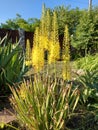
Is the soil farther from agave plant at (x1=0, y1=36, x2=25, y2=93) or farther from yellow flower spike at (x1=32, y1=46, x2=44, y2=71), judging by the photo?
yellow flower spike at (x1=32, y1=46, x2=44, y2=71)

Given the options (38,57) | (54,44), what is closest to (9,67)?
(38,57)

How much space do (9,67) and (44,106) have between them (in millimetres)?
1846

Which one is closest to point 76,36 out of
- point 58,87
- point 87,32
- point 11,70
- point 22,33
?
point 87,32

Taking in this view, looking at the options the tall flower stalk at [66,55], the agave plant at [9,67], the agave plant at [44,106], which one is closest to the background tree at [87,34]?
the agave plant at [9,67]

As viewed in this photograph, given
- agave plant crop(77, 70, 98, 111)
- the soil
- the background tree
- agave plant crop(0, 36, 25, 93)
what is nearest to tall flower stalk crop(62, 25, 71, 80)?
agave plant crop(77, 70, 98, 111)

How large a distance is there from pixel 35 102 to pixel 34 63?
577 millimetres

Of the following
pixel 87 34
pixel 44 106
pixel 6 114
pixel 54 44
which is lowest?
pixel 6 114

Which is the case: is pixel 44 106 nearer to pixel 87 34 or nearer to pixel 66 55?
pixel 66 55

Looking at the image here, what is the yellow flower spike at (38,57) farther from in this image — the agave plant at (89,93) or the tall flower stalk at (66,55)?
the agave plant at (89,93)

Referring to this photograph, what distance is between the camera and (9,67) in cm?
542

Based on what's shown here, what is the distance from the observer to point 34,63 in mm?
4164

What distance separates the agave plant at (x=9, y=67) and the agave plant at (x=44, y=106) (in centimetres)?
133

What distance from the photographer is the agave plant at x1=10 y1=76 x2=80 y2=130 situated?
3705 mm

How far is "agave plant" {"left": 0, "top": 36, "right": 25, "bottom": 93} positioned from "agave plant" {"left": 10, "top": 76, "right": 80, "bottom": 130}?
1328 mm
